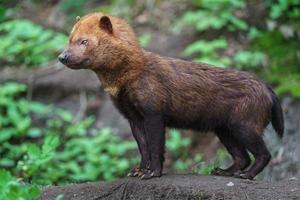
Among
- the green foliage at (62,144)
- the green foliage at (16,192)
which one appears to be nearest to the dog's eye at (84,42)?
the green foliage at (16,192)

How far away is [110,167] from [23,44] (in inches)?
145

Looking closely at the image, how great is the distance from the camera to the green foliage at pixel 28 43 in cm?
1419

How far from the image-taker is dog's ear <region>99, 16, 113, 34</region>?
7355 mm

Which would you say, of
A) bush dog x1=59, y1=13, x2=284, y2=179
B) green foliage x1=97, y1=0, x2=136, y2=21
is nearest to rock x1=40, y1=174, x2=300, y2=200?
bush dog x1=59, y1=13, x2=284, y2=179

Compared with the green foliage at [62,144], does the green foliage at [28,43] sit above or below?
above

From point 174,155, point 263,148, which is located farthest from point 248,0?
point 263,148

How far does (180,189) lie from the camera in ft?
22.5

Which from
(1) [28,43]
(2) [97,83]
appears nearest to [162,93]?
(2) [97,83]

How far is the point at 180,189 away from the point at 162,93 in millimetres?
1036

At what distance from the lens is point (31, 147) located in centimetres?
677

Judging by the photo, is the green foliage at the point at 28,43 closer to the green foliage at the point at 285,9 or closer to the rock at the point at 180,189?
the green foliage at the point at 285,9

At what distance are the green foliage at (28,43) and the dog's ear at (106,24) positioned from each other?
265 inches

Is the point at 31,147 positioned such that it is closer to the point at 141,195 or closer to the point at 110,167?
the point at 141,195

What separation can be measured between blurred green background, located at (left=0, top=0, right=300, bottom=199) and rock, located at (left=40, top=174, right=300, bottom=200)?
362cm
